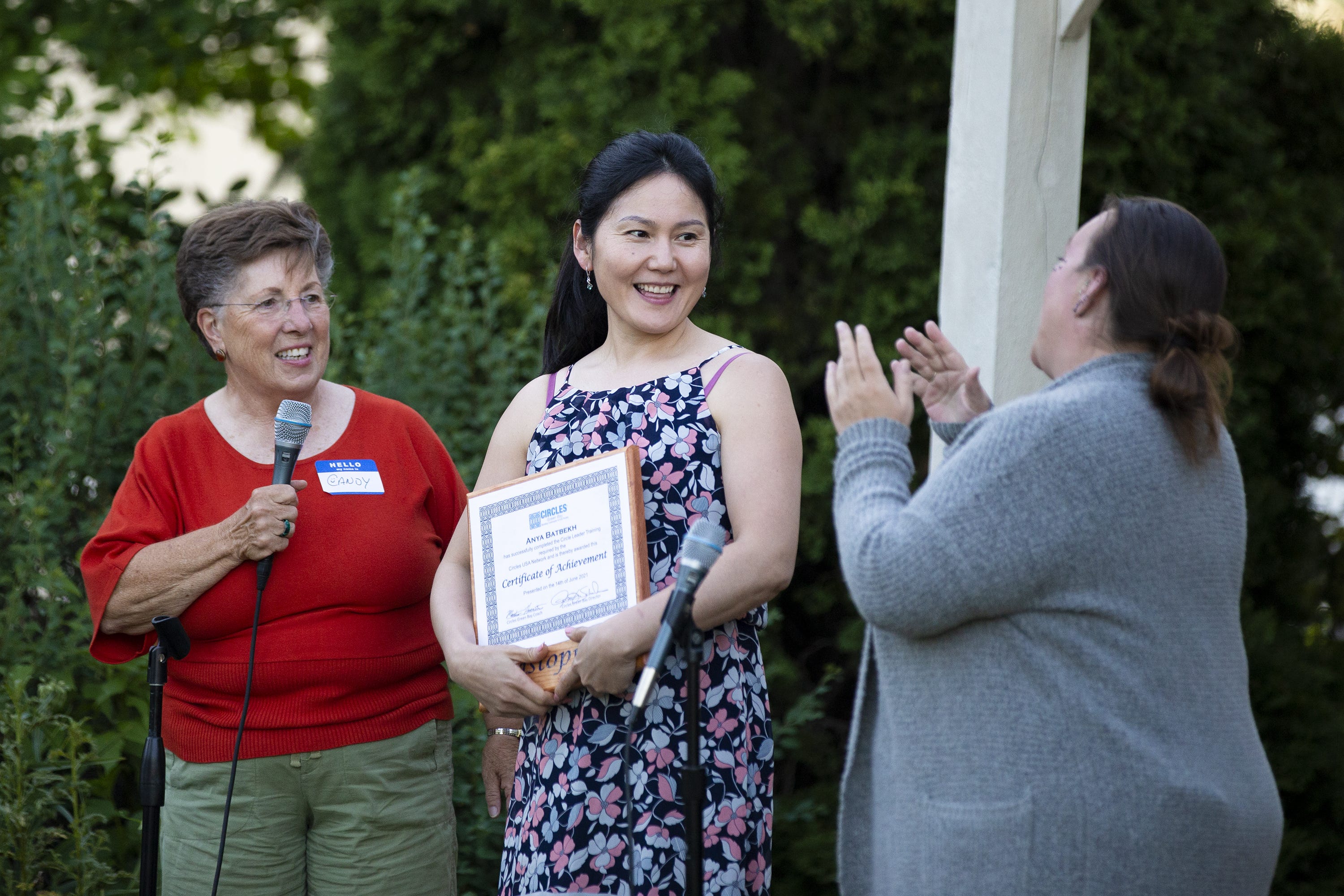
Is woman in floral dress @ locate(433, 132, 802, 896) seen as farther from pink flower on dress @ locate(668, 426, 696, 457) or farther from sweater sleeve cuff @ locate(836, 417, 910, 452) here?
sweater sleeve cuff @ locate(836, 417, 910, 452)

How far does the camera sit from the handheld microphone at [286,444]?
2.61 metres

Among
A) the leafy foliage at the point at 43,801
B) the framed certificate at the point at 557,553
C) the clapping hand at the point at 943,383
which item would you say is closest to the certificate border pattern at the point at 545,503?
the framed certificate at the point at 557,553

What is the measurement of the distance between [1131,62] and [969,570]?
3.77m

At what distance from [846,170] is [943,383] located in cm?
307

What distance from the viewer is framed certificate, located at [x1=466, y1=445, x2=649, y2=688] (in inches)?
91.5

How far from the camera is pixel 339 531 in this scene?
2.81 meters

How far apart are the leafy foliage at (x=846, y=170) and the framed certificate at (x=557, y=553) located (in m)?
2.41

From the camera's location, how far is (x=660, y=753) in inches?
93.0

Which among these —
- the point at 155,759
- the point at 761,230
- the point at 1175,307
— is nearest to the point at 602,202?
the point at 1175,307

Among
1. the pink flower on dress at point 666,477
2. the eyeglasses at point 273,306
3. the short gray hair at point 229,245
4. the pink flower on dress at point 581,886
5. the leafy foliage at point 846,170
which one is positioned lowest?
the pink flower on dress at point 581,886

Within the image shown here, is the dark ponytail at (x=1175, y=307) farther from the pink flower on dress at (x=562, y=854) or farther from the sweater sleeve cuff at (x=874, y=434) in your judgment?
the pink flower on dress at (x=562, y=854)

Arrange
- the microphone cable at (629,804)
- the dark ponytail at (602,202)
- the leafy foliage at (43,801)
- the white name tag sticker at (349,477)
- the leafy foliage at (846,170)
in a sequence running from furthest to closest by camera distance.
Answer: the leafy foliage at (846,170)
the leafy foliage at (43,801)
the white name tag sticker at (349,477)
the dark ponytail at (602,202)
the microphone cable at (629,804)
